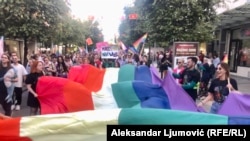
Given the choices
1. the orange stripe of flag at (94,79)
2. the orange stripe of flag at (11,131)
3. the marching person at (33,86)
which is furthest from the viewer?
the marching person at (33,86)

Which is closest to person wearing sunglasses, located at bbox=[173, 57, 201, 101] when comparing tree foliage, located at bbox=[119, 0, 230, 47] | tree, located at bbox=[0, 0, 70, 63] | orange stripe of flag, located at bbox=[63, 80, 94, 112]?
orange stripe of flag, located at bbox=[63, 80, 94, 112]

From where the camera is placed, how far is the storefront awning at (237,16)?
777 inches

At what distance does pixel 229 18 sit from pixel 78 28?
865 inches

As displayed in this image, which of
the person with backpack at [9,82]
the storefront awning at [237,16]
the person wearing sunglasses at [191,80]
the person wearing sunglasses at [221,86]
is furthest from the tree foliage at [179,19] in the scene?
the person wearing sunglasses at [221,86]

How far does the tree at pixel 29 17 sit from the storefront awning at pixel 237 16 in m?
9.27

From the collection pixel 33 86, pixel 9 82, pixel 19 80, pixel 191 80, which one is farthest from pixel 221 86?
pixel 19 80

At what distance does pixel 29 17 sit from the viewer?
16.4 metres

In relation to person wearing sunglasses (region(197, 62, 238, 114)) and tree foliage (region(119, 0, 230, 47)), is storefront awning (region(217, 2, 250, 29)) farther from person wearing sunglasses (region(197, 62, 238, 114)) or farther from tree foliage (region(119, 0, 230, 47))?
person wearing sunglasses (region(197, 62, 238, 114))

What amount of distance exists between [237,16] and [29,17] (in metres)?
12.2

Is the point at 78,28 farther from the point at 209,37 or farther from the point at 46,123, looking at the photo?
the point at 46,123

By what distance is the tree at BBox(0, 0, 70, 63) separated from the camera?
16000mm

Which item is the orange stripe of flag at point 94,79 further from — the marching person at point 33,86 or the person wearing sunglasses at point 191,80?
the person wearing sunglasses at point 191,80

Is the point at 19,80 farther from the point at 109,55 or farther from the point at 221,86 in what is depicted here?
the point at 109,55

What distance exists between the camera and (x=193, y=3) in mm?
14562
